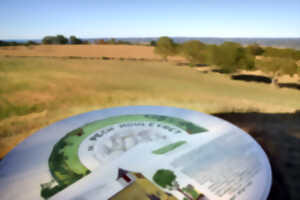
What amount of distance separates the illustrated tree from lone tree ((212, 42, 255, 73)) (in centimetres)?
1643

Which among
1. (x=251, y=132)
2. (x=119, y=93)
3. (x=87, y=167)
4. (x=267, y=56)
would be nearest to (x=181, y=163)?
(x=87, y=167)

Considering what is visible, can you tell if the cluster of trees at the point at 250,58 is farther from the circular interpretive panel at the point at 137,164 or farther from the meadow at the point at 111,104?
the circular interpretive panel at the point at 137,164

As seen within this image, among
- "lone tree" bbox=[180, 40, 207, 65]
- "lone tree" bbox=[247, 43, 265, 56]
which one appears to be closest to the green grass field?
"lone tree" bbox=[247, 43, 265, 56]

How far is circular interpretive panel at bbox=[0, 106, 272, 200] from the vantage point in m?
2.18

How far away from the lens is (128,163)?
2.67 metres

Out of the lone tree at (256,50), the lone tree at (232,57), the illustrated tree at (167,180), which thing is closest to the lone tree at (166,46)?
the lone tree at (232,57)

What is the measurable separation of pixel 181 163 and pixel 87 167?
1.42m

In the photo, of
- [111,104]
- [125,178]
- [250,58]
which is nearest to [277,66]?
[250,58]

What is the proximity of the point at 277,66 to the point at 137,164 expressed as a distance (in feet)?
53.2

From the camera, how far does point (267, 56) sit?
1518 cm

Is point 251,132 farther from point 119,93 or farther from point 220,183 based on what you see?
point 119,93

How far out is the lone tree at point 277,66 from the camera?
1373 centimetres

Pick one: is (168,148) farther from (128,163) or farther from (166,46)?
(166,46)

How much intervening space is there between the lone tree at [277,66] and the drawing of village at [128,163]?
14340 millimetres
